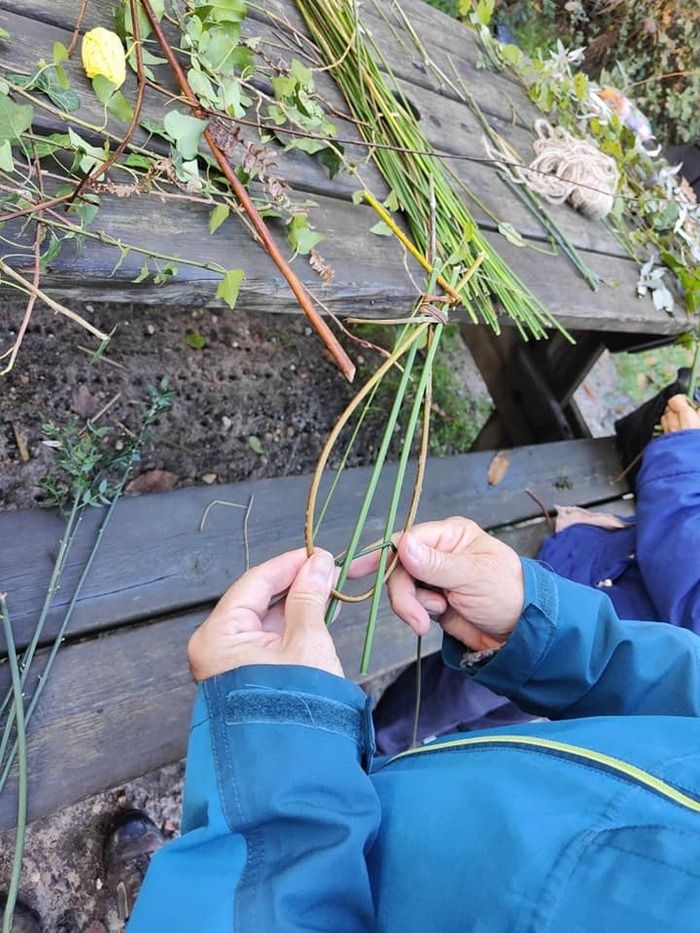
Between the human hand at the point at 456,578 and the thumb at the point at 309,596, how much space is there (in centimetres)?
14

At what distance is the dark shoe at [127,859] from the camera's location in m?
1.33

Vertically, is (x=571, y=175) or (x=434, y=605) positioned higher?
(x=571, y=175)

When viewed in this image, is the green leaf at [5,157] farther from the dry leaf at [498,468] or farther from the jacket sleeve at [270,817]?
the dry leaf at [498,468]

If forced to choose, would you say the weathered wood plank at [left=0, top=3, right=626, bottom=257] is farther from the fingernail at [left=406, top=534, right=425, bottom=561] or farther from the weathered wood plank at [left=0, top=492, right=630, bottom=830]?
the weathered wood plank at [left=0, top=492, right=630, bottom=830]

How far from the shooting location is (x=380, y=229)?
110 cm

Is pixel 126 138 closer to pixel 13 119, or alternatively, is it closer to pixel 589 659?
pixel 13 119

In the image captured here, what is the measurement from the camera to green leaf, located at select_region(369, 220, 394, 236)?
1.10 metres

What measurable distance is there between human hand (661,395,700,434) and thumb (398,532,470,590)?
1.03 metres

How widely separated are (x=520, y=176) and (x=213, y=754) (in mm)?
A: 1369

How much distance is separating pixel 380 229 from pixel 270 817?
901 mm

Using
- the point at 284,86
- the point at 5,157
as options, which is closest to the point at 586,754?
the point at 5,157

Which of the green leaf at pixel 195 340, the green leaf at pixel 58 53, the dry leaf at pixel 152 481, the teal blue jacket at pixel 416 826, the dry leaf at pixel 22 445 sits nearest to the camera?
the teal blue jacket at pixel 416 826

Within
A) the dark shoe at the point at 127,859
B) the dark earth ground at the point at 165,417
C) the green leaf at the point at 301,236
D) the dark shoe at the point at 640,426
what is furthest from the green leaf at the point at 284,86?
the dark shoe at the point at 127,859

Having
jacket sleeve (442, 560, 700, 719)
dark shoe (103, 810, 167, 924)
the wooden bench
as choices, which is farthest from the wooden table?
dark shoe (103, 810, 167, 924)
